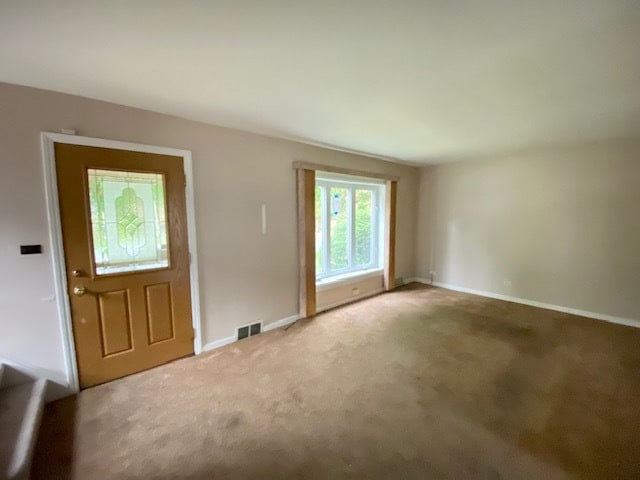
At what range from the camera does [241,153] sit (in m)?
3.23

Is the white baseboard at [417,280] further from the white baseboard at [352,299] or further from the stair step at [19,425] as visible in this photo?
the stair step at [19,425]

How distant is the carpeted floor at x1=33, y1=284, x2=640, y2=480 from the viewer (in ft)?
5.61

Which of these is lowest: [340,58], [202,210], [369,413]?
[369,413]

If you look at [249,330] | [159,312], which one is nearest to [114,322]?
[159,312]

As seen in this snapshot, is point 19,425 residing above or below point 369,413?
above

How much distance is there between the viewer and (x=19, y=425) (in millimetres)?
1828

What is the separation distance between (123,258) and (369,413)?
2.36 metres

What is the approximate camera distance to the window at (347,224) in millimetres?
4410

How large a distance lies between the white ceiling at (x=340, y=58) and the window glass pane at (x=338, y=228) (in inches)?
69.9

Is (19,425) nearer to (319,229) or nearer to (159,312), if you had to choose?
(159,312)

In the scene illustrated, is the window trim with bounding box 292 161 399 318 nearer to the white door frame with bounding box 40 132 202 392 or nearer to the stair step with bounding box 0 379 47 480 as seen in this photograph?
the white door frame with bounding box 40 132 202 392

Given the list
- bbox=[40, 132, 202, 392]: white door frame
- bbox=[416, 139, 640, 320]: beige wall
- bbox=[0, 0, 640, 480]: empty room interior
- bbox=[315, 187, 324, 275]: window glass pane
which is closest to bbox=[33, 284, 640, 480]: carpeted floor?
bbox=[0, 0, 640, 480]: empty room interior

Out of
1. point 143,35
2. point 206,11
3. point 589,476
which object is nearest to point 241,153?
point 143,35

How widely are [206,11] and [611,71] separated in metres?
2.40
